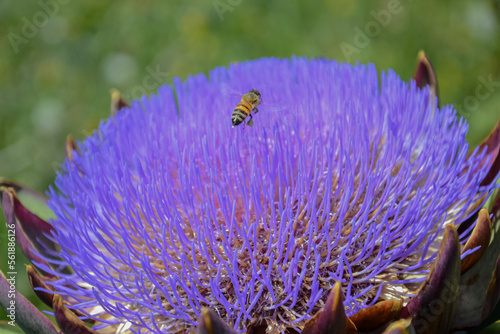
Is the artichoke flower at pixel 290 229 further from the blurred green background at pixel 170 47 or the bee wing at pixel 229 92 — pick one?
the blurred green background at pixel 170 47

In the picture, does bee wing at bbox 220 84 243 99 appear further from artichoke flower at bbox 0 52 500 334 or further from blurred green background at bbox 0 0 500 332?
blurred green background at bbox 0 0 500 332

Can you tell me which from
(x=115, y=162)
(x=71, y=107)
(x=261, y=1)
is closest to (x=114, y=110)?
(x=115, y=162)

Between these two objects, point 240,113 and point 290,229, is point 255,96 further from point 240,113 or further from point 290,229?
point 290,229

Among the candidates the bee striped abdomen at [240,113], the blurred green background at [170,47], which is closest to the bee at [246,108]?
the bee striped abdomen at [240,113]

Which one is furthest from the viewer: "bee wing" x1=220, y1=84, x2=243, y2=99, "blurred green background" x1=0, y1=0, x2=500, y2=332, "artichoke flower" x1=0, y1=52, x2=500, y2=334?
"blurred green background" x1=0, y1=0, x2=500, y2=332

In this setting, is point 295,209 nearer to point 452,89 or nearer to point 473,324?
point 473,324

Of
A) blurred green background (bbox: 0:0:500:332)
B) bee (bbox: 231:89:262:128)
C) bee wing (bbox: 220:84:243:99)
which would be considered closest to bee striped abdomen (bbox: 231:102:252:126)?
bee (bbox: 231:89:262:128)
